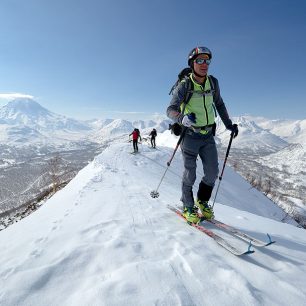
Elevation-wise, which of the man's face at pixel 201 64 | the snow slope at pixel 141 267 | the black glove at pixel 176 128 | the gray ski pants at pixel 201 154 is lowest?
the snow slope at pixel 141 267

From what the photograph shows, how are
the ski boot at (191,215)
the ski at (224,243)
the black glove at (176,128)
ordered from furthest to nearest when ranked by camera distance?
1. the ski boot at (191,215)
2. the black glove at (176,128)
3. the ski at (224,243)

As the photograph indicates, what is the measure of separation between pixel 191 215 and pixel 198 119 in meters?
2.37

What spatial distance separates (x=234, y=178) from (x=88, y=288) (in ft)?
92.6

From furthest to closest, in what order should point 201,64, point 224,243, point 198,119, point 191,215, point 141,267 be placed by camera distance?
point 191,215, point 198,119, point 201,64, point 224,243, point 141,267

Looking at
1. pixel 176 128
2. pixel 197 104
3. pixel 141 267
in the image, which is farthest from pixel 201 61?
pixel 141 267

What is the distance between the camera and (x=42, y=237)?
18.6 ft

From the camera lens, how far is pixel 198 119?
6.61m

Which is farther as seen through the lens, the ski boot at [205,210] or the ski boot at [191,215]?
the ski boot at [205,210]

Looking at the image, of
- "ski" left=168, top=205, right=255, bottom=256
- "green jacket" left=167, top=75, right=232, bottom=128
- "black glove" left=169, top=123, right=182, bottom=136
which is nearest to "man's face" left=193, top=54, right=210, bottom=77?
"green jacket" left=167, top=75, right=232, bottom=128

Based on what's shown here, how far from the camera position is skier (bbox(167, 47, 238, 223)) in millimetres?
6500

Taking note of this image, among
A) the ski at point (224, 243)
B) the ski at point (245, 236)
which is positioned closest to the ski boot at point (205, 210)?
the ski at point (245, 236)

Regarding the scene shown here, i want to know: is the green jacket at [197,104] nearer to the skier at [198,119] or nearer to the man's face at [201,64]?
the skier at [198,119]

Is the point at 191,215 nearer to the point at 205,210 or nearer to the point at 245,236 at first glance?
the point at 205,210

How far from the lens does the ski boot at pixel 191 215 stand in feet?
21.9
